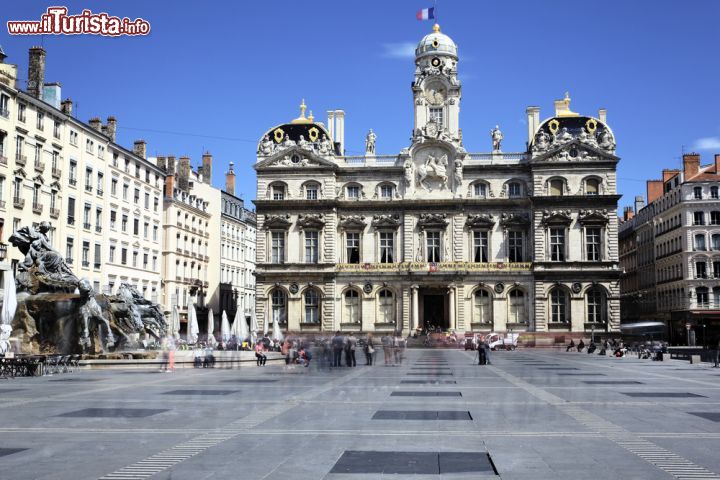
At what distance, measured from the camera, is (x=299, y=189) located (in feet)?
256

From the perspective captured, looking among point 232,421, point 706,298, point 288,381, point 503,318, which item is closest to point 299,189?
point 503,318

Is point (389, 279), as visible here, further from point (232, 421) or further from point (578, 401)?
point (232, 421)

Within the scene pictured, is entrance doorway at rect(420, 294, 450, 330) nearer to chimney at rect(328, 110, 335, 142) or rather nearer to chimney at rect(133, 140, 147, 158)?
chimney at rect(328, 110, 335, 142)

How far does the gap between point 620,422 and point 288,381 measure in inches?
596

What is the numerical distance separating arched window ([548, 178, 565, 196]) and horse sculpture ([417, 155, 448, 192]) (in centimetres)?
976

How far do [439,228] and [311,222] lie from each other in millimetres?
12078

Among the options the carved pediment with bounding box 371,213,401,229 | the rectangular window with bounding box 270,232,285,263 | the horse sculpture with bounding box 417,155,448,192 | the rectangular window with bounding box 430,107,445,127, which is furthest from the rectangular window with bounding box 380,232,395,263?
the rectangular window with bounding box 430,107,445,127

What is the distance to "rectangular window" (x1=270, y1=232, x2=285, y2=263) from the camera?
3083 inches

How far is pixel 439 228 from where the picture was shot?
77.4 metres

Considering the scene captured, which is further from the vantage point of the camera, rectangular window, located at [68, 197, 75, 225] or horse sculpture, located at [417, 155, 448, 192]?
horse sculpture, located at [417, 155, 448, 192]

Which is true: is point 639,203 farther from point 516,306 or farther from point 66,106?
point 66,106

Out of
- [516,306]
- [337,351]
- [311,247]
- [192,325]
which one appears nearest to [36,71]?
[192,325]

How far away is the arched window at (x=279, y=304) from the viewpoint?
256 feet

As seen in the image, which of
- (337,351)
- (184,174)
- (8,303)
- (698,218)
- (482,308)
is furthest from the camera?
(184,174)
